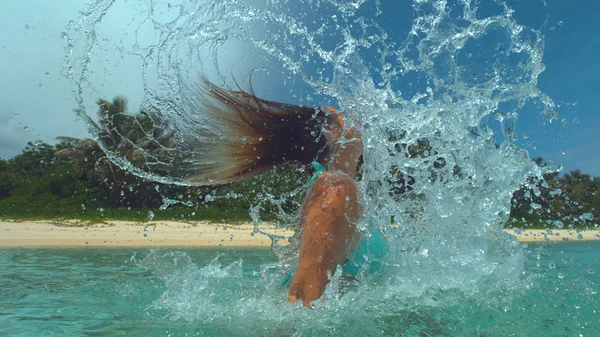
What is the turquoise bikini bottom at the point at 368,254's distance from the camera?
2.19m

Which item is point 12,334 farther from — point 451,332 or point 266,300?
point 451,332

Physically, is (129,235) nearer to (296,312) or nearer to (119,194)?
(119,194)

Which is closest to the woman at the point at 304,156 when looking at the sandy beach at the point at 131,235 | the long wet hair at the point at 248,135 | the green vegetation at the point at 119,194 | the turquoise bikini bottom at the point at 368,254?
the long wet hair at the point at 248,135

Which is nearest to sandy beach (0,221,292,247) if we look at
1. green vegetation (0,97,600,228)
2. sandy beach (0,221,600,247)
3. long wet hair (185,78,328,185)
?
sandy beach (0,221,600,247)

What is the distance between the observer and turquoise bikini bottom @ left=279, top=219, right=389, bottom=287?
2188 millimetres

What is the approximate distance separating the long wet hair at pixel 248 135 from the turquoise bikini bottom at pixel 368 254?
49cm

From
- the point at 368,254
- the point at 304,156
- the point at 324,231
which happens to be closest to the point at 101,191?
the point at 304,156

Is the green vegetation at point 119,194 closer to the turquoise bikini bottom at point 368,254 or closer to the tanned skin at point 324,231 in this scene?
the turquoise bikini bottom at point 368,254

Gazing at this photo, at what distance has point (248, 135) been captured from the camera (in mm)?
2643

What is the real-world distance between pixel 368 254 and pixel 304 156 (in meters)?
0.64

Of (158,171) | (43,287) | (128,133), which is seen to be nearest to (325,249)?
(158,171)

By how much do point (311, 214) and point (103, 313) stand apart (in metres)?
1.36

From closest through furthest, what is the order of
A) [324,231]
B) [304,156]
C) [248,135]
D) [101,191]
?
[324,231]
[304,156]
[248,135]
[101,191]

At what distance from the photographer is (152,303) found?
2.77 meters
